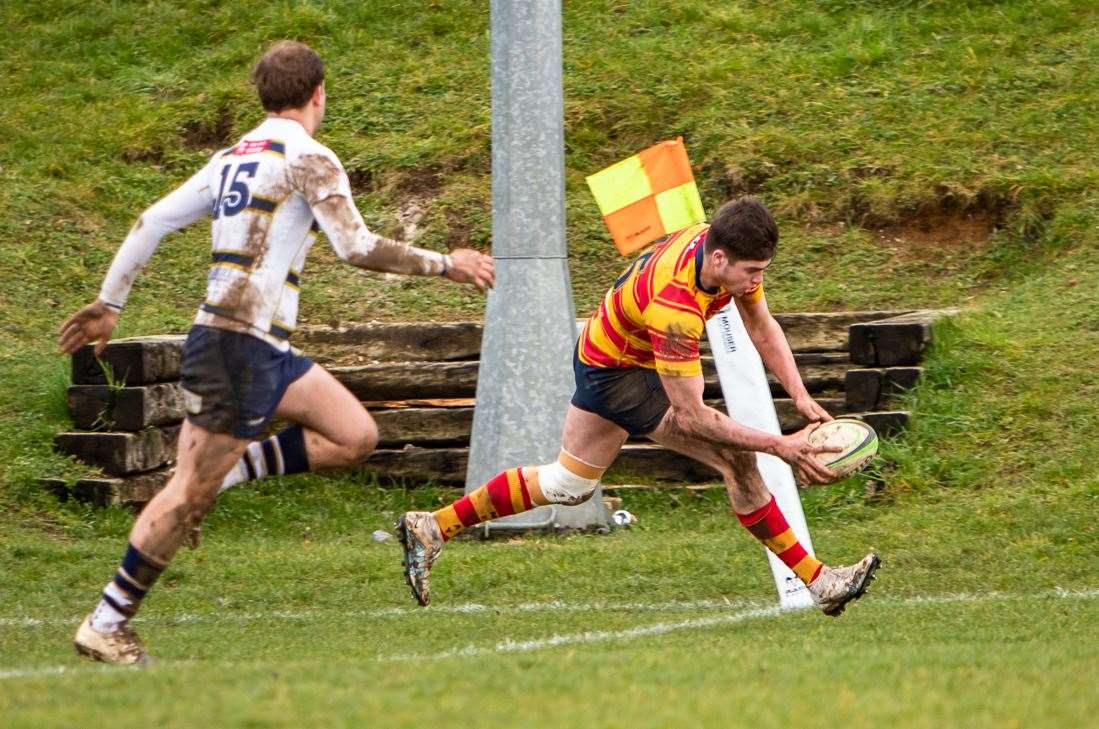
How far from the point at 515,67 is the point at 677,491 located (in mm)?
2702

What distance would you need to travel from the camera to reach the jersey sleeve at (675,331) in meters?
5.81

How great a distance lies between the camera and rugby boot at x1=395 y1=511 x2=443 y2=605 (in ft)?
21.6

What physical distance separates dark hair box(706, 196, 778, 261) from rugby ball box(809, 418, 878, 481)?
0.76m

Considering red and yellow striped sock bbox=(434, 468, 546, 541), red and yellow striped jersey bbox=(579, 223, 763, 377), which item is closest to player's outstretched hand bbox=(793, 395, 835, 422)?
red and yellow striped jersey bbox=(579, 223, 763, 377)

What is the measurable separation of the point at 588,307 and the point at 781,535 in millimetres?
5470

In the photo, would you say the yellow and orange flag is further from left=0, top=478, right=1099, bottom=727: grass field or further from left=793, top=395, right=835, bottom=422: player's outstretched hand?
left=0, top=478, right=1099, bottom=727: grass field

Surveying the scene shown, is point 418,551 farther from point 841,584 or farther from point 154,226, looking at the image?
point 154,226

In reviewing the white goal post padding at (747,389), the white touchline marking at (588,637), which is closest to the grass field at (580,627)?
the white touchline marking at (588,637)

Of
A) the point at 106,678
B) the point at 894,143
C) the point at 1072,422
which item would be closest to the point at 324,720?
the point at 106,678

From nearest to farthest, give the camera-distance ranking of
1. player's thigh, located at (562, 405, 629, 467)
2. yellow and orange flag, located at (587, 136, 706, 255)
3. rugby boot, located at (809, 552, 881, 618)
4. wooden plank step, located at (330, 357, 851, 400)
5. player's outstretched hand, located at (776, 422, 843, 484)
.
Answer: player's outstretched hand, located at (776, 422, 843, 484) → rugby boot, located at (809, 552, 881, 618) → player's thigh, located at (562, 405, 629, 467) → yellow and orange flag, located at (587, 136, 706, 255) → wooden plank step, located at (330, 357, 851, 400)

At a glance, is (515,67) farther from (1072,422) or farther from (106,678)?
(106,678)

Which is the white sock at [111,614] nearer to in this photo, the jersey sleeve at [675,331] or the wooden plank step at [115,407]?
the jersey sleeve at [675,331]

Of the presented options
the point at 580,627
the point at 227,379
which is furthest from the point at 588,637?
the point at 227,379

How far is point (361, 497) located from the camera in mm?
9625
